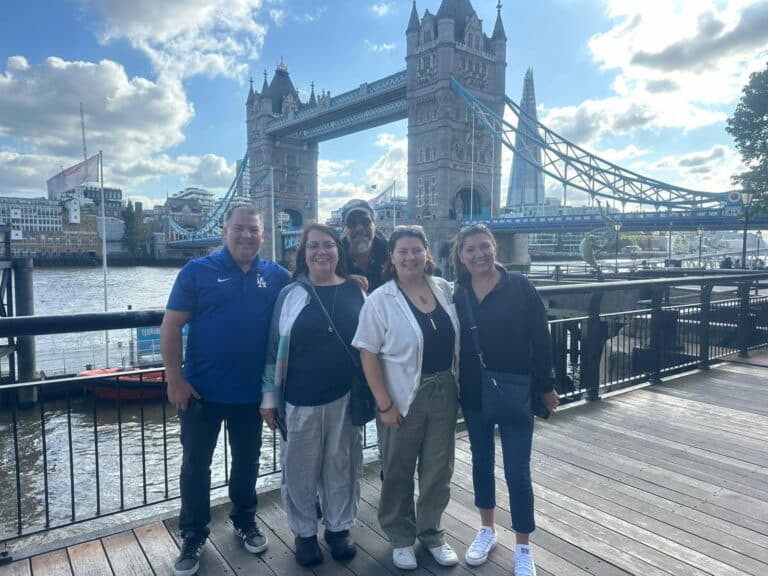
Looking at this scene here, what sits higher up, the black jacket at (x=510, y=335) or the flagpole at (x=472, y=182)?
the flagpole at (x=472, y=182)

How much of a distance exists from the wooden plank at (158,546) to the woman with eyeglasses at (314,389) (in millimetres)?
558

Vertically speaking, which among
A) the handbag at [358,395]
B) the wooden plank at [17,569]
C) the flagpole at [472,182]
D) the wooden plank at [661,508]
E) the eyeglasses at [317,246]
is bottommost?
the wooden plank at [661,508]

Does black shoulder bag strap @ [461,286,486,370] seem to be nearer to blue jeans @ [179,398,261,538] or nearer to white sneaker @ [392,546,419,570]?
white sneaker @ [392,546,419,570]

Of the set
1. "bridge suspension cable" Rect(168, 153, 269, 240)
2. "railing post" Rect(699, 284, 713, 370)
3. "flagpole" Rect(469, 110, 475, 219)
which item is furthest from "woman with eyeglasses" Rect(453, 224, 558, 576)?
"bridge suspension cable" Rect(168, 153, 269, 240)

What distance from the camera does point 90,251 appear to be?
279ft

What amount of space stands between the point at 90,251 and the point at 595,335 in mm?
93133

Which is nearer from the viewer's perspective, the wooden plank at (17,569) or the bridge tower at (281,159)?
the wooden plank at (17,569)

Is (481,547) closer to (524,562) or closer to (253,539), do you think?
(524,562)

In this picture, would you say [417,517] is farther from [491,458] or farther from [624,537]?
[624,537]

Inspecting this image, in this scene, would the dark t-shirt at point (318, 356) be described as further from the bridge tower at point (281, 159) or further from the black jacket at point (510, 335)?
the bridge tower at point (281, 159)

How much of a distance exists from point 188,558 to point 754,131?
809 inches

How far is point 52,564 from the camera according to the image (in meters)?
2.38

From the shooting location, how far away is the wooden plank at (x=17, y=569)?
2312 millimetres

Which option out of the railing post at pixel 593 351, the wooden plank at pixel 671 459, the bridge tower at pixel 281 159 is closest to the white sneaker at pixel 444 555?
the wooden plank at pixel 671 459
